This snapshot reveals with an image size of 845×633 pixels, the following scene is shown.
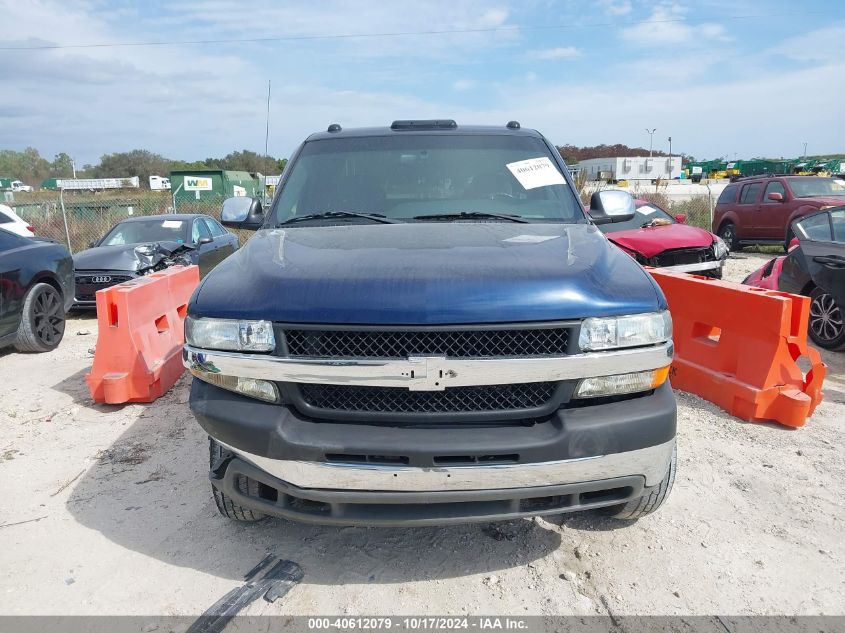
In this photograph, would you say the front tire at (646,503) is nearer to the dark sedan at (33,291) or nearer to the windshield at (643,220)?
the dark sedan at (33,291)

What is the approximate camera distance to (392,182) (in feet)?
12.1

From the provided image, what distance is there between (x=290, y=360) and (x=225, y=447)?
490 millimetres

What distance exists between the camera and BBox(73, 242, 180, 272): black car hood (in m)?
8.79

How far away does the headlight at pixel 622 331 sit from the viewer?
2342 mm

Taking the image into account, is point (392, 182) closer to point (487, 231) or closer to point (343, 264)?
point (487, 231)

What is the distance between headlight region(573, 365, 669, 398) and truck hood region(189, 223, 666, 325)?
26 cm

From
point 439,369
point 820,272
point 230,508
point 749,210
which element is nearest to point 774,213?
point 749,210

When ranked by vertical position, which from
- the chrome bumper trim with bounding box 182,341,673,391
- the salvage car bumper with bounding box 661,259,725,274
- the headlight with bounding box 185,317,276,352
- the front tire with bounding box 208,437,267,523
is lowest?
the front tire with bounding box 208,437,267,523

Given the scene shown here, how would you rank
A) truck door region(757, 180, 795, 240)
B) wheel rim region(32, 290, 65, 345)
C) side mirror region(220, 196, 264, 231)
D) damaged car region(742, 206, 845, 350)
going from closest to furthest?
side mirror region(220, 196, 264, 231) < damaged car region(742, 206, 845, 350) < wheel rim region(32, 290, 65, 345) < truck door region(757, 180, 795, 240)

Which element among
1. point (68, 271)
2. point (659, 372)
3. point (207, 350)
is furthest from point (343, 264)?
point (68, 271)

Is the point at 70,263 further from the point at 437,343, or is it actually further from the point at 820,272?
the point at 820,272

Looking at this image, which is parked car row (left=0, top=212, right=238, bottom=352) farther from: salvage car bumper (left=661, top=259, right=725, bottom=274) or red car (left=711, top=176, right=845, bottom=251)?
red car (left=711, top=176, right=845, bottom=251)

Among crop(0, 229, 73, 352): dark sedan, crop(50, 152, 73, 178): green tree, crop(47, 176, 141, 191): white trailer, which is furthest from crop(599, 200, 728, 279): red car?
crop(50, 152, 73, 178): green tree

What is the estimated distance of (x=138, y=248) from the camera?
9016 mm
